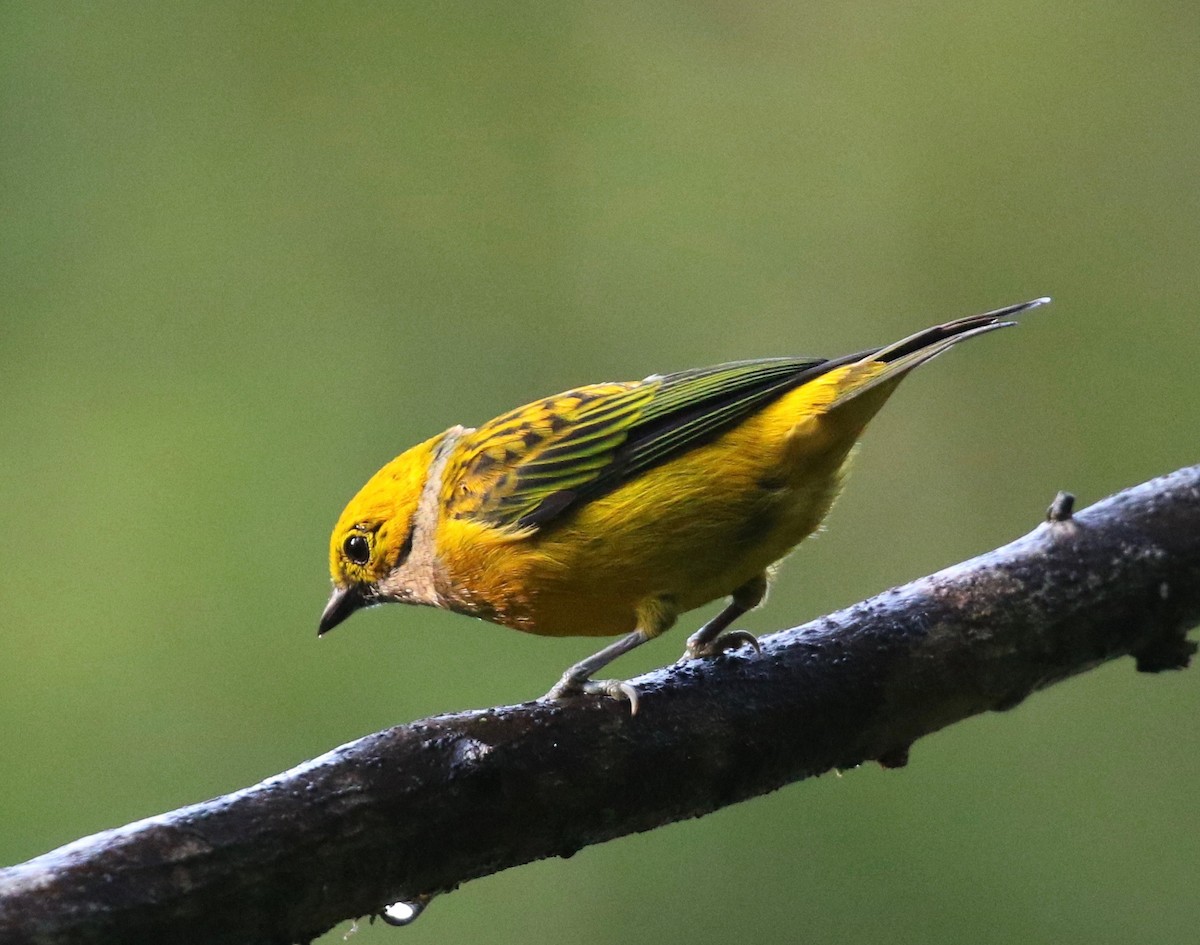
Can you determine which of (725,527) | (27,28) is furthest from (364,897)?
(27,28)

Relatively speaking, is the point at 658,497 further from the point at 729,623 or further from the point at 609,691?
the point at 609,691

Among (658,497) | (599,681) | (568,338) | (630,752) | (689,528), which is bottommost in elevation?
(630,752)

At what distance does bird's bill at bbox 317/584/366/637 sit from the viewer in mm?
4508

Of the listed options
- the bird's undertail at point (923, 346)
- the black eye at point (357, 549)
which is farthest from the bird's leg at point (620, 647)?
the black eye at point (357, 549)

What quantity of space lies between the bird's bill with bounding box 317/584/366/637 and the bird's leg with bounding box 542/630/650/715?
96 centimetres

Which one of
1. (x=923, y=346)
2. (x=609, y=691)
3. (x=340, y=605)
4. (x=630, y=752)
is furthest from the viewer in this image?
(x=340, y=605)

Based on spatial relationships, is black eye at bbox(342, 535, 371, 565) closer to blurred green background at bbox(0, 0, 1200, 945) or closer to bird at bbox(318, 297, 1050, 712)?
bird at bbox(318, 297, 1050, 712)

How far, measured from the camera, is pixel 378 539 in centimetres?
432

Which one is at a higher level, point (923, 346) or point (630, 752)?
point (923, 346)

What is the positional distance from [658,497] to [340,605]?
131cm

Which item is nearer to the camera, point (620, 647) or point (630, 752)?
point (630, 752)

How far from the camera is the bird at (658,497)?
3.70 m

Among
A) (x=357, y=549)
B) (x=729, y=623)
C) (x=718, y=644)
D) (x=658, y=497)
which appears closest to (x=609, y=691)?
(x=718, y=644)

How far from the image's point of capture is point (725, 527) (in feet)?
12.1
